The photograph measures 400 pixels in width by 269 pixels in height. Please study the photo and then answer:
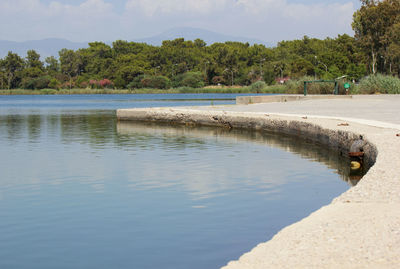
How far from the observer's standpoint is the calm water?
8062mm

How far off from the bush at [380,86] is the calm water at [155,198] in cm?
2677

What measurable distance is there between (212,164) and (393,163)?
624 centimetres

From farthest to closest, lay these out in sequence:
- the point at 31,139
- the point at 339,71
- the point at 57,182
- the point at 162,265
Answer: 1. the point at 339,71
2. the point at 31,139
3. the point at 57,182
4. the point at 162,265

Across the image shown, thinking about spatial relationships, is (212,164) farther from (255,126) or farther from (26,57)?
(26,57)

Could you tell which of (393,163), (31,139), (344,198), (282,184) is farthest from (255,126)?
(344,198)

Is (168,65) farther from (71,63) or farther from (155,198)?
(155,198)

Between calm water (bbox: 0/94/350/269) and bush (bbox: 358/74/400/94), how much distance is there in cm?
2677

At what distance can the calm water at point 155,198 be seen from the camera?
8062mm

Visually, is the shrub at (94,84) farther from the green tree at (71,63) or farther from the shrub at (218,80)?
the shrub at (218,80)

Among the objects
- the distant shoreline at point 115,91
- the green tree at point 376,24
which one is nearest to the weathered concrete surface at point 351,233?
the green tree at point 376,24

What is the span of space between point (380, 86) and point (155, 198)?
3791 centimetres

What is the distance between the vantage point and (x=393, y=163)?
35.5 ft

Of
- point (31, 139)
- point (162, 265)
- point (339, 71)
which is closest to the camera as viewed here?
point (162, 265)

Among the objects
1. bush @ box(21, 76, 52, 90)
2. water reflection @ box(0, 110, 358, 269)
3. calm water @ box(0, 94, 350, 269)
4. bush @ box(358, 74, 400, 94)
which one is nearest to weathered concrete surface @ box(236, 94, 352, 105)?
bush @ box(358, 74, 400, 94)
